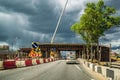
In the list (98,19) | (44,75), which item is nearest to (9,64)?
(44,75)

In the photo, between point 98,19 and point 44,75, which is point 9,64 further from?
point 98,19

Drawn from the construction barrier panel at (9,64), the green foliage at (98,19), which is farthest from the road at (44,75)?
the green foliage at (98,19)

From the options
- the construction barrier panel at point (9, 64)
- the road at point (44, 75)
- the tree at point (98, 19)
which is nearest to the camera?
the road at point (44, 75)

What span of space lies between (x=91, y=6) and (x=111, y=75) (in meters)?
43.8

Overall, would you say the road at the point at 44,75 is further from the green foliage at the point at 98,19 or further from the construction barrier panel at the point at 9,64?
the green foliage at the point at 98,19

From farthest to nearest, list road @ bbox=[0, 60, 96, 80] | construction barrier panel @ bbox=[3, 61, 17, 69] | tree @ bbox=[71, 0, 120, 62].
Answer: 1. tree @ bbox=[71, 0, 120, 62]
2. construction barrier panel @ bbox=[3, 61, 17, 69]
3. road @ bbox=[0, 60, 96, 80]

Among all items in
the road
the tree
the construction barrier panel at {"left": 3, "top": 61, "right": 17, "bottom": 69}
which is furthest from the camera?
the tree

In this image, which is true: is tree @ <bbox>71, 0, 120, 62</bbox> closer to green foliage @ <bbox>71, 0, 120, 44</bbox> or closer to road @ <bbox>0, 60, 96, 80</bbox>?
green foliage @ <bbox>71, 0, 120, 44</bbox>

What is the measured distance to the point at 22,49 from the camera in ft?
618

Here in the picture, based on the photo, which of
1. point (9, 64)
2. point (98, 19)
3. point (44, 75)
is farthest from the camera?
point (98, 19)

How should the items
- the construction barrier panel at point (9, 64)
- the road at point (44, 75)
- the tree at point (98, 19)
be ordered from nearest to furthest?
the road at point (44, 75), the construction barrier panel at point (9, 64), the tree at point (98, 19)

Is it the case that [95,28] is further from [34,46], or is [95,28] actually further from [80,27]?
[34,46]

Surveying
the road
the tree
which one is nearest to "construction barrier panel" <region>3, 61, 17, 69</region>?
the road

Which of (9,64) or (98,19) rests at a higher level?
(98,19)
